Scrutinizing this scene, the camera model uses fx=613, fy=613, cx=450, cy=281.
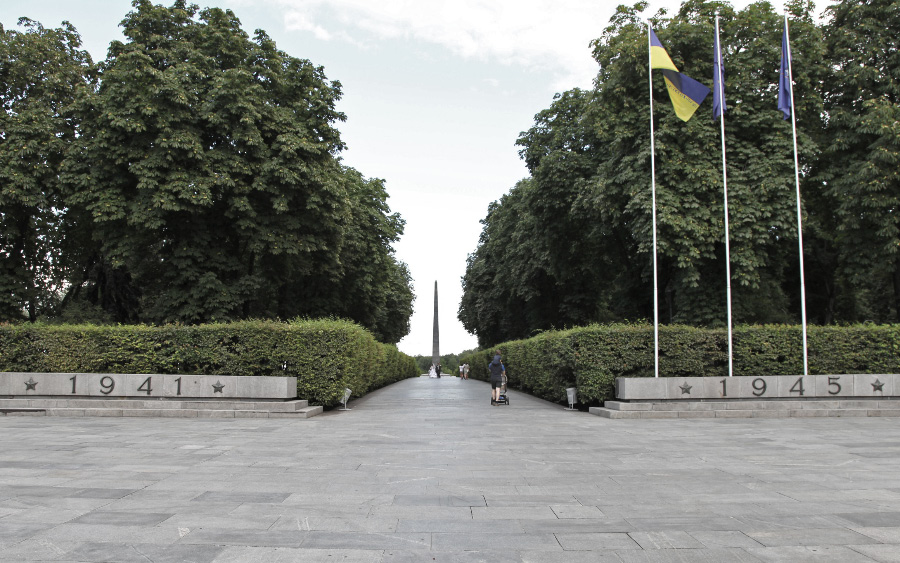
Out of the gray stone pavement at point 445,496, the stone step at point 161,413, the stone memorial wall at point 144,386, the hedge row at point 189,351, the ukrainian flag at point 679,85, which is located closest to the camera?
the gray stone pavement at point 445,496

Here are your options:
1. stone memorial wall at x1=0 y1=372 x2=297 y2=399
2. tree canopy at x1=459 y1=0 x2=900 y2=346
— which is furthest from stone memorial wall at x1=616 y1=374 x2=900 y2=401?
stone memorial wall at x1=0 y1=372 x2=297 y2=399

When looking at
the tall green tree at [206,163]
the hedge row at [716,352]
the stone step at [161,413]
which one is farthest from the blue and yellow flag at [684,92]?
the stone step at [161,413]

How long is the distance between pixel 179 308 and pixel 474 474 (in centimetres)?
1876

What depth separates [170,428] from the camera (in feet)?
43.9

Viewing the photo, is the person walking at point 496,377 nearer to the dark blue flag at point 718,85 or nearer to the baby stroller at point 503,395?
the baby stroller at point 503,395

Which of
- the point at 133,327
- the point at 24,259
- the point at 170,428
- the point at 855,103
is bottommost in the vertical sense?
the point at 170,428

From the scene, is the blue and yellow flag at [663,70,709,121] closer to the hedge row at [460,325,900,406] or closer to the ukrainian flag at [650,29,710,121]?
the ukrainian flag at [650,29,710,121]

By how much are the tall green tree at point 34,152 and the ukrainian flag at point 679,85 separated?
21.2m

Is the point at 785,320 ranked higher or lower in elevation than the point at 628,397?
higher

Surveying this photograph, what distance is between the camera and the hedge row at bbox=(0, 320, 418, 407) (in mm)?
17531

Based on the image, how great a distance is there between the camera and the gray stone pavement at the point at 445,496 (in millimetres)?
4992

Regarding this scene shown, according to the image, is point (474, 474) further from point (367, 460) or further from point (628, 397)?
point (628, 397)

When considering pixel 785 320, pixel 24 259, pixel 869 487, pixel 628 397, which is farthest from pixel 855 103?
pixel 24 259

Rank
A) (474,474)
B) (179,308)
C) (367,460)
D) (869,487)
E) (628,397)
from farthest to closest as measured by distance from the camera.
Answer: (179,308), (628,397), (367,460), (474,474), (869,487)
